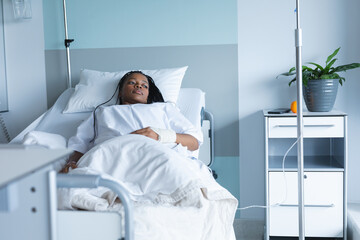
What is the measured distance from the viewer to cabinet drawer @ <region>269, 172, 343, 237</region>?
2.40 metres

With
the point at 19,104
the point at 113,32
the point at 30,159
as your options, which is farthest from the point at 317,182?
the point at 19,104

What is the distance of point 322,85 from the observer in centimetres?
244

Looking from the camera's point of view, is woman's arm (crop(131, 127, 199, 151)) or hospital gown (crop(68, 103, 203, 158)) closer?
woman's arm (crop(131, 127, 199, 151))

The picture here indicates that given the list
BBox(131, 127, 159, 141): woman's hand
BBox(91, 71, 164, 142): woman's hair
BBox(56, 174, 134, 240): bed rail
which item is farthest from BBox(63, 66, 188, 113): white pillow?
BBox(56, 174, 134, 240): bed rail

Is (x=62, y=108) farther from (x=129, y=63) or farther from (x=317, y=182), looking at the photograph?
(x=317, y=182)

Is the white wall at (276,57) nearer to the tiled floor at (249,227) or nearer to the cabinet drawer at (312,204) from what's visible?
the tiled floor at (249,227)

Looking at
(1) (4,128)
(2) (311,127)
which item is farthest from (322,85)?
(1) (4,128)

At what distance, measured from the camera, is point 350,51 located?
2705 millimetres

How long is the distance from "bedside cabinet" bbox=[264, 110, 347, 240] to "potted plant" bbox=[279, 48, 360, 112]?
0.08 metres

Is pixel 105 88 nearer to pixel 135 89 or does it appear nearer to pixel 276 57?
pixel 135 89

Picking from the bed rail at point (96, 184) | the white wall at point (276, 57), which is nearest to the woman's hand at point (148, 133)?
the bed rail at point (96, 184)

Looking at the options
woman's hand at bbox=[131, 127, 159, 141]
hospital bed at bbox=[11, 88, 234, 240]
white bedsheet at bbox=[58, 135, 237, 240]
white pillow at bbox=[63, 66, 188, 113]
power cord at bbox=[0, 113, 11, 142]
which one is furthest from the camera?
power cord at bbox=[0, 113, 11, 142]

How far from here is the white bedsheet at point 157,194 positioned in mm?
1364

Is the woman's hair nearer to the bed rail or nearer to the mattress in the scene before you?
the mattress
